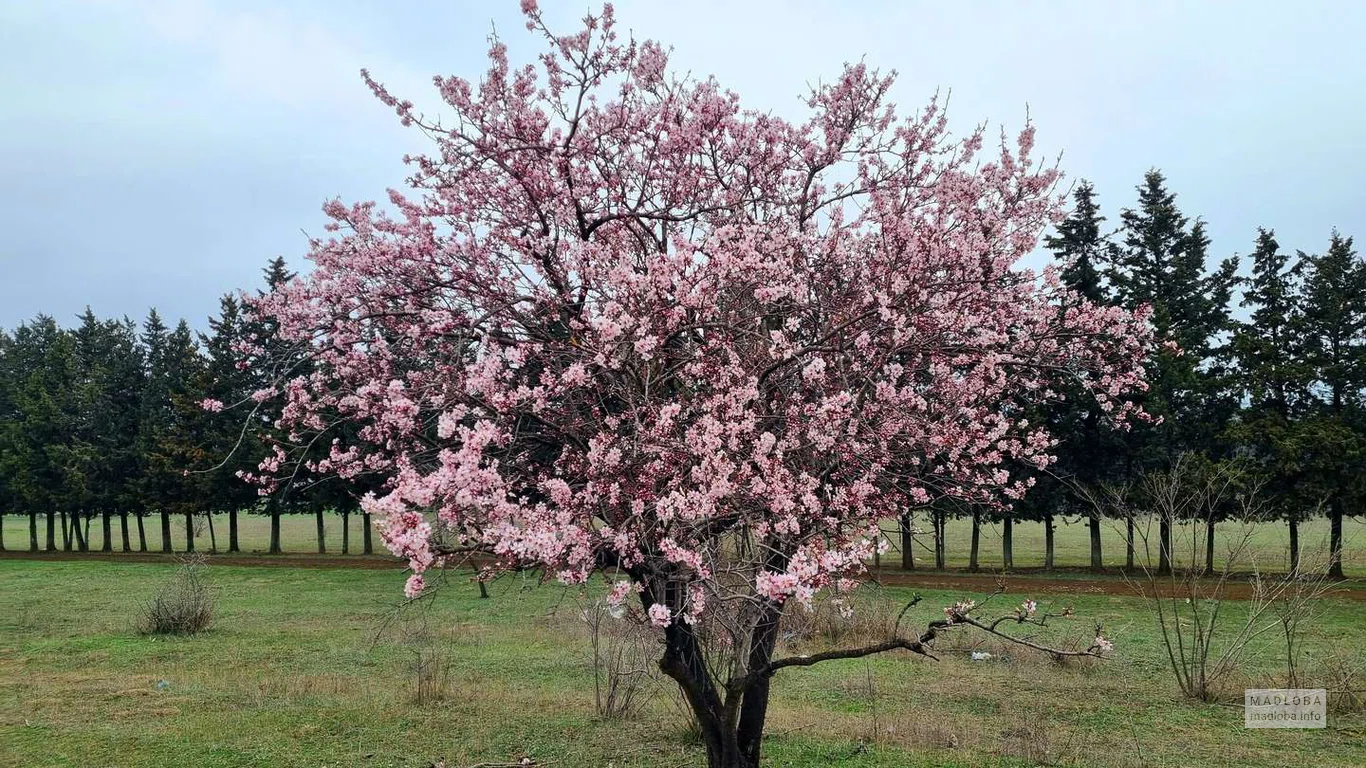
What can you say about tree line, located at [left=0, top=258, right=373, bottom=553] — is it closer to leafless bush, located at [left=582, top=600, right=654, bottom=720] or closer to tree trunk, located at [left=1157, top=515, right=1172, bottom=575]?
leafless bush, located at [left=582, top=600, right=654, bottom=720]

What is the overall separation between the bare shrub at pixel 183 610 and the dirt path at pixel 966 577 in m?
3.67

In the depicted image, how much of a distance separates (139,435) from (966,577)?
1386 inches

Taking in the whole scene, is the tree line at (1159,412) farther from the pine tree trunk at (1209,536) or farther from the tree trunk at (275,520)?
the pine tree trunk at (1209,536)

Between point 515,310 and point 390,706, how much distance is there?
264 inches

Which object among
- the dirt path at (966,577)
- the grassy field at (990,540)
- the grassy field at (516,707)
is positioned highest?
the grassy field at (516,707)

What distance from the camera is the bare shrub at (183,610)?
16203 millimetres

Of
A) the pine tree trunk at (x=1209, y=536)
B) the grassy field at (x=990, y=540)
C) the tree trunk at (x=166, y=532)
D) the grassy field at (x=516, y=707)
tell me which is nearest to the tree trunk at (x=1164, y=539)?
the pine tree trunk at (x=1209, y=536)

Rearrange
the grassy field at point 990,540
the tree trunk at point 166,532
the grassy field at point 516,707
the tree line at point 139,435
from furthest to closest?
the tree trunk at point 166,532, the tree line at point 139,435, the grassy field at point 990,540, the grassy field at point 516,707

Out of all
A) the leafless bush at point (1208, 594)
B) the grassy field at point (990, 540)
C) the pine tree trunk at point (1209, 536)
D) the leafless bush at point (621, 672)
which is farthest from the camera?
the grassy field at point (990, 540)

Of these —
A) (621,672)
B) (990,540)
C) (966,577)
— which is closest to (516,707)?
(621,672)

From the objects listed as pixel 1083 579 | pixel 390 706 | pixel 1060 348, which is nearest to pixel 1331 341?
pixel 1083 579

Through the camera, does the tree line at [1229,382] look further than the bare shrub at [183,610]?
Yes

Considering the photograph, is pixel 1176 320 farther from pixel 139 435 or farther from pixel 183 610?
pixel 139 435

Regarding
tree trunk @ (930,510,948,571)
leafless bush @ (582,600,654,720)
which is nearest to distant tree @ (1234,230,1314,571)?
tree trunk @ (930,510,948,571)
